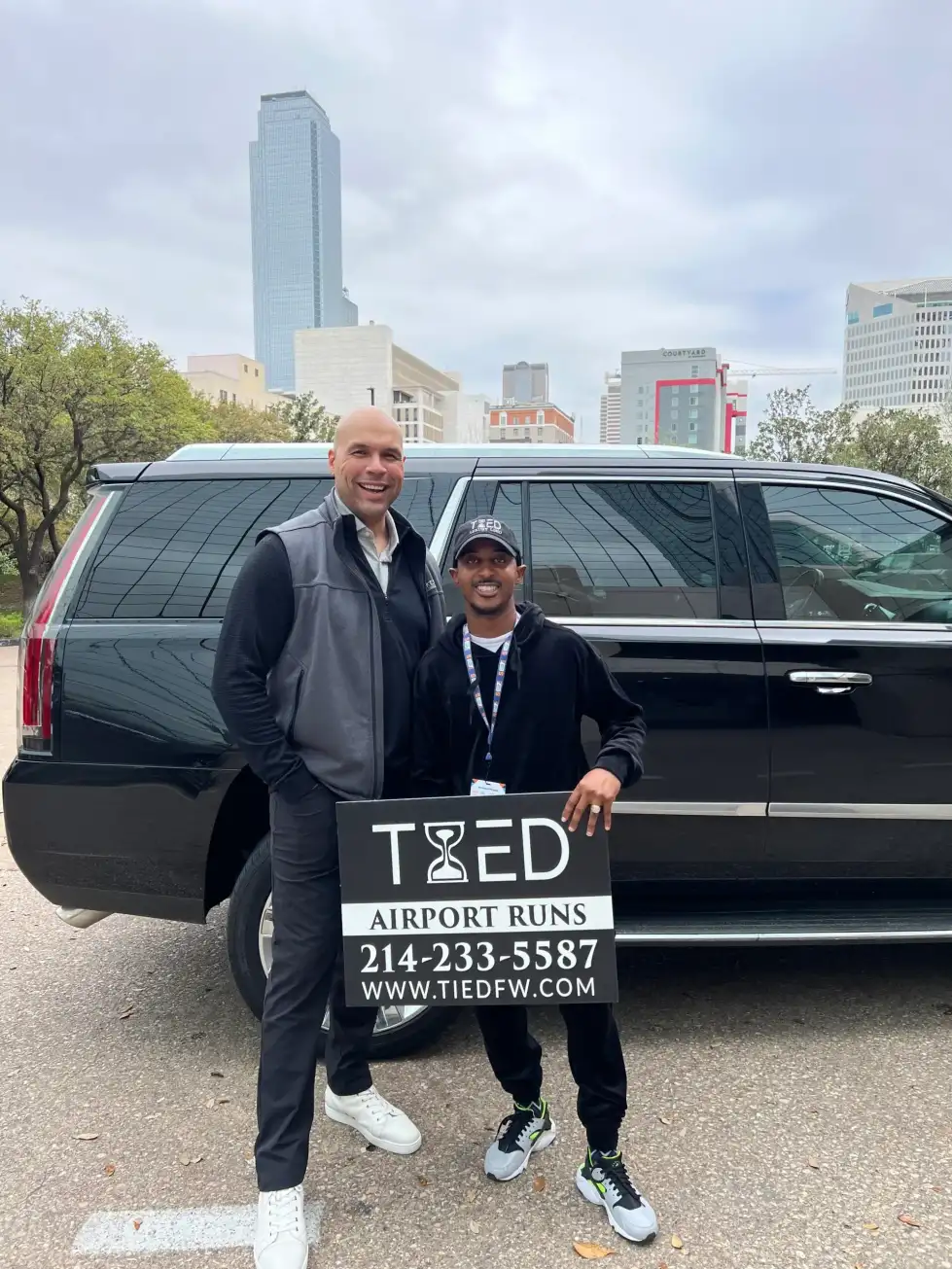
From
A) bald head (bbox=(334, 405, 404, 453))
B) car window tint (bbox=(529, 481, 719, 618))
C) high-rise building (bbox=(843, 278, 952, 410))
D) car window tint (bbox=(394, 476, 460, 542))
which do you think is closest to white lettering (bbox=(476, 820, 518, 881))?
bald head (bbox=(334, 405, 404, 453))

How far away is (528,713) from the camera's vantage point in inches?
82.2

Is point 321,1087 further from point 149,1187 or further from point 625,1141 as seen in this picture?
point 625,1141

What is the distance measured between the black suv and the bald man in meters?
0.67

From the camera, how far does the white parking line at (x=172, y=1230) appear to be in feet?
7.00

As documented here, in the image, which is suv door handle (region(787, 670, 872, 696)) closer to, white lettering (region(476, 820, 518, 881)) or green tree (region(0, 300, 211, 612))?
white lettering (region(476, 820, 518, 881))

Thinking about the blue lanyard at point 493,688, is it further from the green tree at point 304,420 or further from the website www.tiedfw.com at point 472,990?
A: the green tree at point 304,420

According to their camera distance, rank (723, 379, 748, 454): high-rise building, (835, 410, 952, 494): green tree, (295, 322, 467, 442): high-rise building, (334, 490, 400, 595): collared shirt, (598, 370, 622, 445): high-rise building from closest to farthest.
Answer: (334, 490, 400, 595): collared shirt
(835, 410, 952, 494): green tree
(723, 379, 748, 454): high-rise building
(295, 322, 467, 442): high-rise building
(598, 370, 622, 445): high-rise building

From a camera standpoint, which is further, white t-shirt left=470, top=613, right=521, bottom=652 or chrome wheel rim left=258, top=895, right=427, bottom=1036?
chrome wheel rim left=258, top=895, right=427, bottom=1036

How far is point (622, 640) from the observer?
9.61 feet

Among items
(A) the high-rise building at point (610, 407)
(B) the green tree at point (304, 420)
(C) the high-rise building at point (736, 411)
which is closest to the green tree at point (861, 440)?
(B) the green tree at point (304, 420)

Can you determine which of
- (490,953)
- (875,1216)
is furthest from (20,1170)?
(875,1216)

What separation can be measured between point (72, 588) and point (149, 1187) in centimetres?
174

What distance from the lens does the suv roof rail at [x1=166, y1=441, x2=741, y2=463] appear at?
124 inches

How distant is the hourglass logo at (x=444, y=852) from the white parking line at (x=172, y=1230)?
3.02ft
